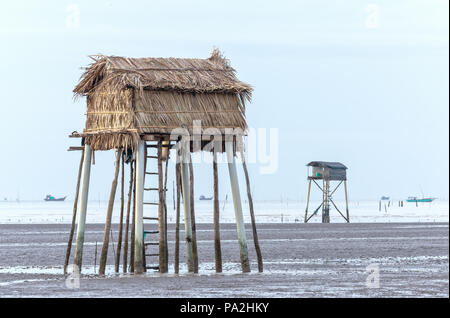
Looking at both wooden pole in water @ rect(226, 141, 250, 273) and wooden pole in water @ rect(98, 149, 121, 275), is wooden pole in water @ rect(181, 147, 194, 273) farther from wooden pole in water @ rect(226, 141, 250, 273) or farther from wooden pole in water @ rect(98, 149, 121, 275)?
wooden pole in water @ rect(98, 149, 121, 275)

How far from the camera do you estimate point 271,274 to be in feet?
92.8

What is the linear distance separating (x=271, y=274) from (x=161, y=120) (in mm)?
5695

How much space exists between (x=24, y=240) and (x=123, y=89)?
26.2 meters

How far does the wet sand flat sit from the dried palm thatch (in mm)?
4174

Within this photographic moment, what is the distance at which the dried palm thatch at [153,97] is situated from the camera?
2659cm

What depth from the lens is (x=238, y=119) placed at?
2788 centimetres

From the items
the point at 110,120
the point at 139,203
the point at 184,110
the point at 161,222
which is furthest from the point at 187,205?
the point at 110,120

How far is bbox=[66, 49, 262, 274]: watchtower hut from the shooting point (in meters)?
26.6

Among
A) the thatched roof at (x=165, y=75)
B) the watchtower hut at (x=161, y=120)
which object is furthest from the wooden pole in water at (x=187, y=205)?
the thatched roof at (x=165, y=75)

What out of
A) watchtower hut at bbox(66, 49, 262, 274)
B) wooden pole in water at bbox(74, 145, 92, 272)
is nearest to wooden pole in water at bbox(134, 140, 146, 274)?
watchtower hut at bbox(66, 49, 262, 274)

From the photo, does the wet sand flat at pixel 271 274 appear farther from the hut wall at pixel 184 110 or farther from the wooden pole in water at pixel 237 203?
the hut wall at pixel 184 110

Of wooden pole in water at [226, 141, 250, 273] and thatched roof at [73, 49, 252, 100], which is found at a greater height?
thatched roof at [73, 49, 252, 100]
